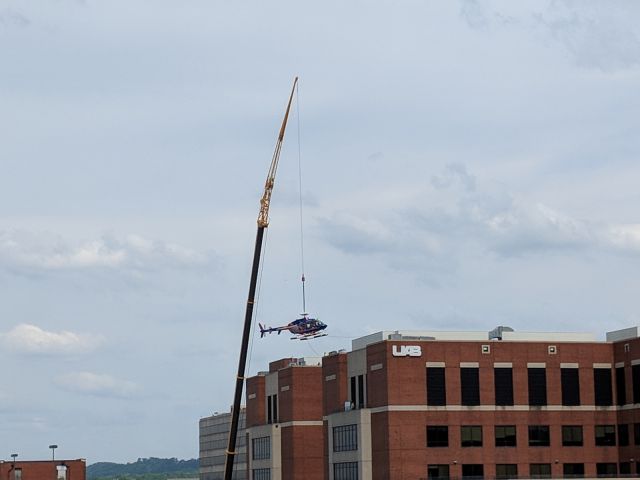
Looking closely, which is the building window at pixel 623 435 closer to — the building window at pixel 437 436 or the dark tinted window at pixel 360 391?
the building window at pixel 437 436

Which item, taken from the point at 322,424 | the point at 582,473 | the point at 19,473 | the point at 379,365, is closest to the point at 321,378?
the point at 322,424

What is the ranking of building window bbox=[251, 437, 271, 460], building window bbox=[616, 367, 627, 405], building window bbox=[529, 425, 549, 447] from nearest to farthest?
building window bbox=[529, 425, 549, 447], building window bbox=[616, 367, 627, 405], building window bbox=[251, 437, 271, 460]

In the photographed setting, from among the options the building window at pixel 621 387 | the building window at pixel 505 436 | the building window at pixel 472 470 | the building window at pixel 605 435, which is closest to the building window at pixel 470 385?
the building window at pixel 505 436

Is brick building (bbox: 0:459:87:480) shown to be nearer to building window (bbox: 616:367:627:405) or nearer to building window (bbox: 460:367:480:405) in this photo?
building window (bbox: 460:367:480:405)

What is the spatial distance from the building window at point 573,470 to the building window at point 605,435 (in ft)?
11.1

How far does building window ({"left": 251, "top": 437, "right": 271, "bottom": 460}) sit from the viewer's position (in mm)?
170250

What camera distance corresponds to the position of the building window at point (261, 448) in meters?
170

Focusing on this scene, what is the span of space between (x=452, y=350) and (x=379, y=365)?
7.76 meters

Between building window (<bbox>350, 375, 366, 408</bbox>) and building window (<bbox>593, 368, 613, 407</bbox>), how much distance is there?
2474cm

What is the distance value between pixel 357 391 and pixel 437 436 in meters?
12.3

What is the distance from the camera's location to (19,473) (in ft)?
609

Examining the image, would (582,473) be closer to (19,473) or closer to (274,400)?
(274,400)

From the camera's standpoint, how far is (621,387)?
141 meters

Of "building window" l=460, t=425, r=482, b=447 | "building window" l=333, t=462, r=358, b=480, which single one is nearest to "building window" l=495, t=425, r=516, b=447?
"building window" l=460, t=425, r=482, b=447
